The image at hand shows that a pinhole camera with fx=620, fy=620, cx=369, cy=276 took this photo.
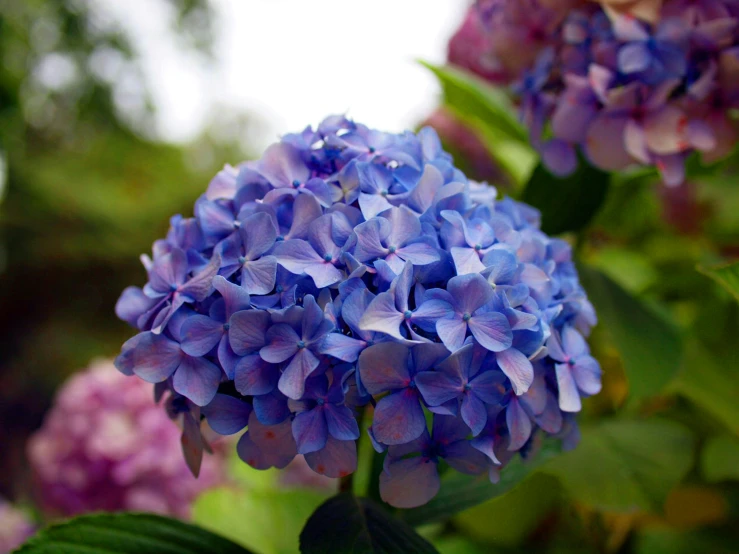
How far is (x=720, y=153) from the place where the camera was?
53cm

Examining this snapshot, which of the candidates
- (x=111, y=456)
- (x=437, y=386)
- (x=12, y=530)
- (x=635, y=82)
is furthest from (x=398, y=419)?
(x=12, y=530)

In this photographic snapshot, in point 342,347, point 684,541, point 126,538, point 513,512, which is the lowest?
point 684,541

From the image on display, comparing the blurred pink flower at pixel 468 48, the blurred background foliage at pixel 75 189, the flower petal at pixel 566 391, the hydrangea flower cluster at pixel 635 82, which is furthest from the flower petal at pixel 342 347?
the blurred background foliage at pixel 75 189

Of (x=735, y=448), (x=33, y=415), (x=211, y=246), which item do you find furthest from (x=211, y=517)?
(x=33, y=415)

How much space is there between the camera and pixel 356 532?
1.20ft

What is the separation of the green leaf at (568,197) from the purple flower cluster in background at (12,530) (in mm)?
817

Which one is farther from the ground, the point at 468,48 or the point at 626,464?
the point at 468,48

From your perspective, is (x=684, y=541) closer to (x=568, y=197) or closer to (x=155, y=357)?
(x=568, y=197)

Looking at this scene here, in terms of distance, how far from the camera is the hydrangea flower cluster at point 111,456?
764 millimetres

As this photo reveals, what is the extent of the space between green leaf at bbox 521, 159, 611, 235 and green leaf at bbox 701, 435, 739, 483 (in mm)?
261

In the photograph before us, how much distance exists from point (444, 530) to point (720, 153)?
49cm

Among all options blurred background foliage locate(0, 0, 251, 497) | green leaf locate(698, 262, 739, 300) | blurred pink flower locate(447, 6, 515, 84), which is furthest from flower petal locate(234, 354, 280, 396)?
blurred background foliage locate(0, 0, 251, 497)

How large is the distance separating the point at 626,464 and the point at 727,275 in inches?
10.7

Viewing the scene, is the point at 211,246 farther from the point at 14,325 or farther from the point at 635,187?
the point at 14,325
